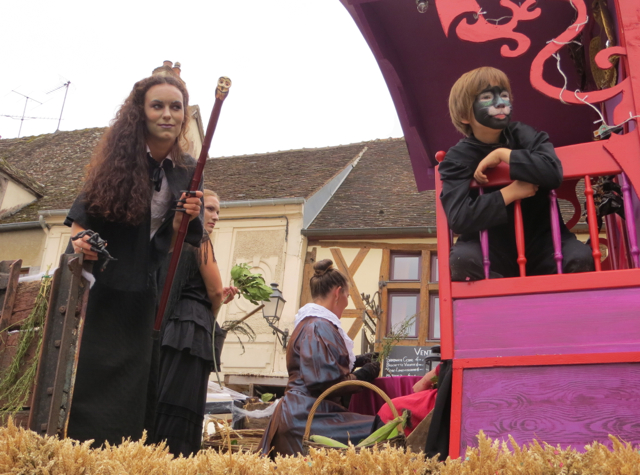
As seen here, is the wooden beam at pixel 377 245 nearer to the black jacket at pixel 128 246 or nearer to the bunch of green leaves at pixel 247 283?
the bunch of green leaves at pixel 247 283

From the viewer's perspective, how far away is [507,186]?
7.91 feet

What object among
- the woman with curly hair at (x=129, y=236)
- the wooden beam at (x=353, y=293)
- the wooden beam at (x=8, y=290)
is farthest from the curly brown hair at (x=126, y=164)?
the wooden beam at (x=353, y=293)

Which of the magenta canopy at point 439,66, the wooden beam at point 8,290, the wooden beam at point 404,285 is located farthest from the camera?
the wooden beam at point 404,285

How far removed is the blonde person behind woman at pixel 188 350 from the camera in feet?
10.2

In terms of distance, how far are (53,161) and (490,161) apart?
16.8 metres

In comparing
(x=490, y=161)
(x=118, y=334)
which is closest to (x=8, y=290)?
(x=118, y=334)

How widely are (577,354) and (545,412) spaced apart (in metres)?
0.22

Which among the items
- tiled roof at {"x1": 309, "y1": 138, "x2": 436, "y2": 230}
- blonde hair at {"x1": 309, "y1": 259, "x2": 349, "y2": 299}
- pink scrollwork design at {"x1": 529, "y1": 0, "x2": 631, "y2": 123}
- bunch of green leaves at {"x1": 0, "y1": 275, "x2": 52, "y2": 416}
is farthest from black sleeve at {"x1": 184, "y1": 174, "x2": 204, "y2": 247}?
tiled roof at {"x1": 309, "y1": 138, "x2": 436, "y2": 230}

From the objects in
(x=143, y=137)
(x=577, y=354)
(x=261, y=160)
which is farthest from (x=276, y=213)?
(x=577, y=354)

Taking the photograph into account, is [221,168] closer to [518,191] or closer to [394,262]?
[394,262]

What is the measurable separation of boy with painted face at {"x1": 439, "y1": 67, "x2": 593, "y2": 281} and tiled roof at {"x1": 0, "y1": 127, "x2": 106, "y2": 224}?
12796mm

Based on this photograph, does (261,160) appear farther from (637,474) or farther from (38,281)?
(637,474)

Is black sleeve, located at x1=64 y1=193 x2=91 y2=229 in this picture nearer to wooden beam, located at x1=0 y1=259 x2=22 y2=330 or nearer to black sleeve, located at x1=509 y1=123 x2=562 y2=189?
wooden beam, located at x1=0 y1=259 x2=22 y2=330

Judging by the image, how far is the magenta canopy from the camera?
3.78 m
